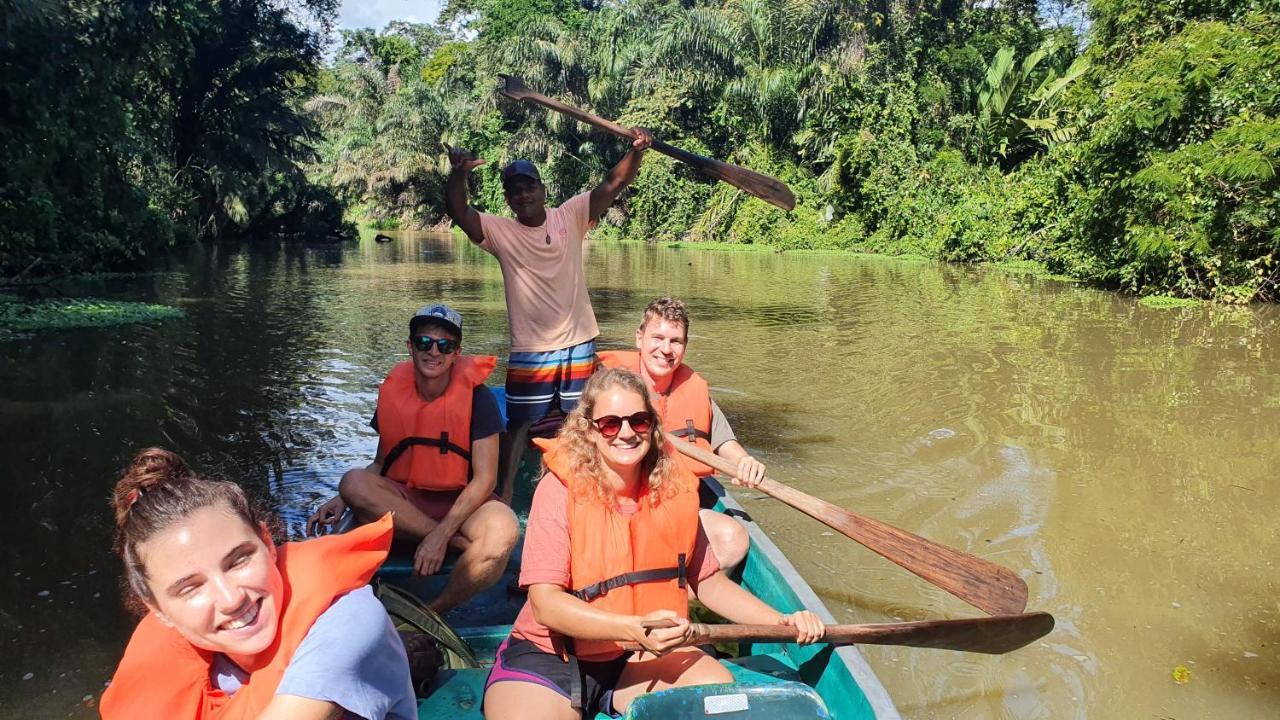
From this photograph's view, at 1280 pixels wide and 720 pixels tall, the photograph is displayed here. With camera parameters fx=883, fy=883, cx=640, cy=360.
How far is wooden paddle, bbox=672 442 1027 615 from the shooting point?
2.96 metres

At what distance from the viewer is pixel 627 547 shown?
7.48 ft

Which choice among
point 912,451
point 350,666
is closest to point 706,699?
point 350,666

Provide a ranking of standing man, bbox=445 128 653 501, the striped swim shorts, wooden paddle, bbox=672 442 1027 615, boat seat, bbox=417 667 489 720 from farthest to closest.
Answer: the striped swim shorts, standing man, bbox=445 128 653 501, wooden paddle, bbox=672 442 1027 615, boat seat, bbox=417 667 489 720

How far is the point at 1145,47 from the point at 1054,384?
7117 millimetres

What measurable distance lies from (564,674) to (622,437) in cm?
63

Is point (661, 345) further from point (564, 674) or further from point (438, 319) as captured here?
point (564, 674)

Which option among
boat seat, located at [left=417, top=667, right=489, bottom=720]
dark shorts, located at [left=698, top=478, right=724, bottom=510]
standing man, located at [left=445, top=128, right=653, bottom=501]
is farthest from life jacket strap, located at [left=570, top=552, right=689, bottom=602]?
standing man, located at [left=445, top=128, right=653, bottom=501]

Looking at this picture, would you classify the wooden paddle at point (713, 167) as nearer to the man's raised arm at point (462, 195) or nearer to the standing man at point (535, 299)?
the standing man at point (535, 299)

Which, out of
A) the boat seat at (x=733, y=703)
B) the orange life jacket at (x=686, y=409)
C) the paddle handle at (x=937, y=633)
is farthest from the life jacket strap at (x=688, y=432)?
the boat seat at (x=733, y=703)

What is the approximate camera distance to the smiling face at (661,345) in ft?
11.0

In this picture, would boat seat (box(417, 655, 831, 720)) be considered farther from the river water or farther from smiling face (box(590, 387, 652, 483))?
the river water

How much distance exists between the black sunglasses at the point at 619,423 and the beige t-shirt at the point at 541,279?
1.74m

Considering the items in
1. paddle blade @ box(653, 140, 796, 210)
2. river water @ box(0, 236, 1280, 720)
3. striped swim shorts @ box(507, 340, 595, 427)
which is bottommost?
river water @ box(0, 236, 1280, 720)

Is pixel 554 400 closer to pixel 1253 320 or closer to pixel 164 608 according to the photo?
pixel 164 608
